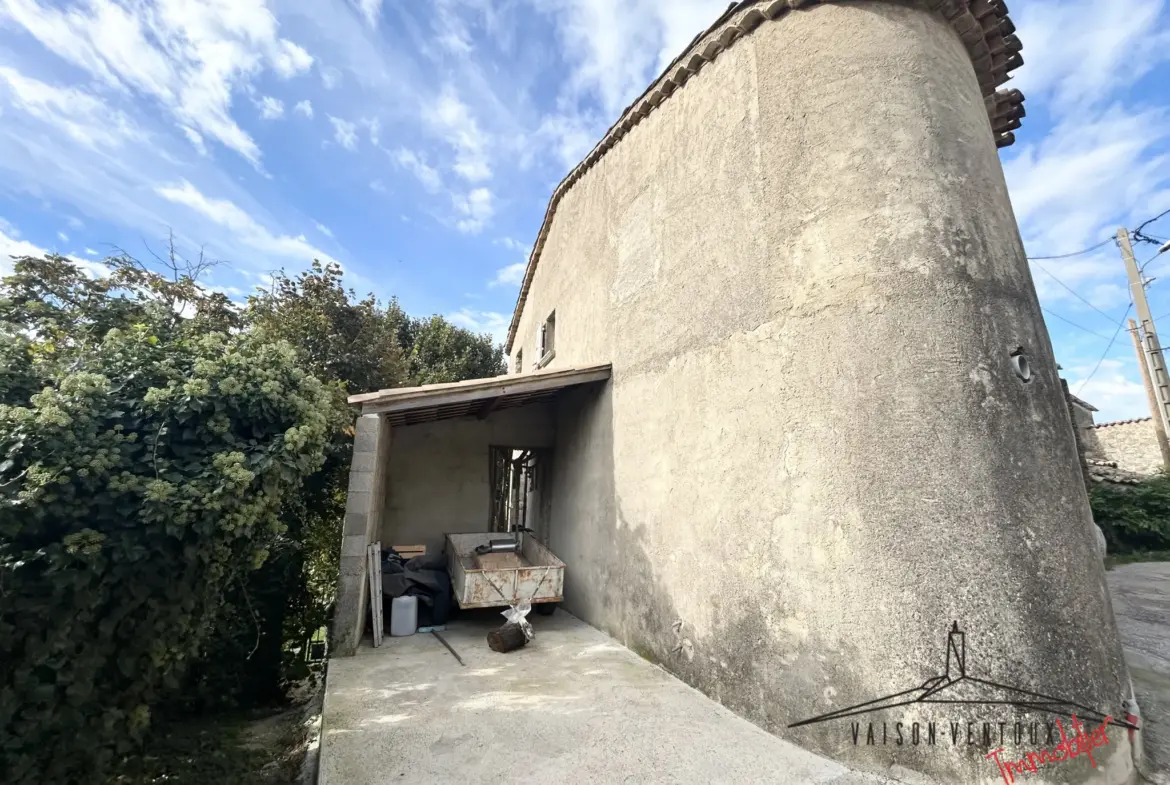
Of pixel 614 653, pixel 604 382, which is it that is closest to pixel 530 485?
pixel 604 382

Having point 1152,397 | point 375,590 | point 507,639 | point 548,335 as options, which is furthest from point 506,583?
point 1152,397

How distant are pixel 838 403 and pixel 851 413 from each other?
5.1 inches

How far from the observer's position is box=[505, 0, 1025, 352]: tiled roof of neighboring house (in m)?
5.39

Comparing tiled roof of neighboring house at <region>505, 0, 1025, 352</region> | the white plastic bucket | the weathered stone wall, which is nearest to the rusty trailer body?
the white plastic bucket

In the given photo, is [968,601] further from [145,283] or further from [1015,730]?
[145,283]

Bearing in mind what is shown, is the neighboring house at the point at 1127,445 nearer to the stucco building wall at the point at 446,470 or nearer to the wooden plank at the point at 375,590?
the stucco building wall at the point at 446,470

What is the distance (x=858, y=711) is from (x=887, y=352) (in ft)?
9.00

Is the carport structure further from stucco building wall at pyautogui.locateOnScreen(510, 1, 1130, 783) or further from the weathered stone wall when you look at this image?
the weathered stone wall

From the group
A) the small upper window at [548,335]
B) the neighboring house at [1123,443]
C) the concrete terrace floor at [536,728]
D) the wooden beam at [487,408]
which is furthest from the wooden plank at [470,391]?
the neighboring house at [1123,443]

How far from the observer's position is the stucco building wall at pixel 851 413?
3.87 metres

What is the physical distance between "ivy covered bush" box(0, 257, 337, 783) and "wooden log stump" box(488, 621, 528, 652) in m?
3.76

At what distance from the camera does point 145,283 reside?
1036cm

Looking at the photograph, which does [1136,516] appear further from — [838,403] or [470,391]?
[470,391]

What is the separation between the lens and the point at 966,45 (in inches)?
222
